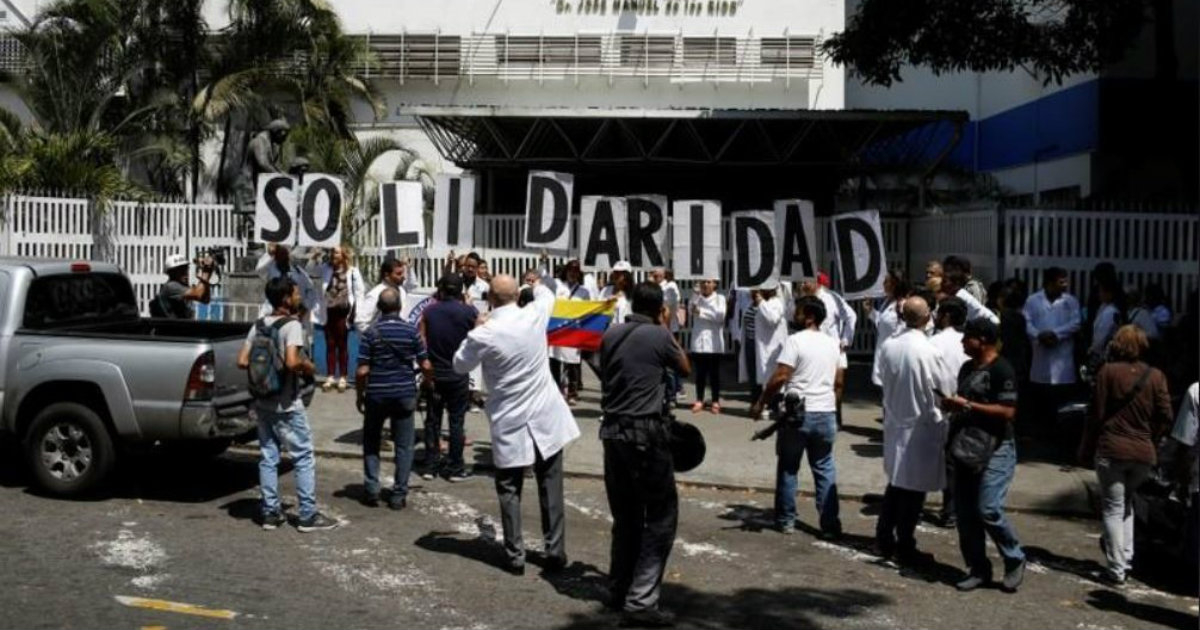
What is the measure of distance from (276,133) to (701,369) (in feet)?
24.1

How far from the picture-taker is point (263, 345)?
32.3 ft

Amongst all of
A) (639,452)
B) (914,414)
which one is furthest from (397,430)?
(914,414)

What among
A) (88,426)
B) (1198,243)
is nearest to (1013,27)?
(1198,243)

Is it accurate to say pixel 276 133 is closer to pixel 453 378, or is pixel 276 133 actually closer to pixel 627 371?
pixel 453 378

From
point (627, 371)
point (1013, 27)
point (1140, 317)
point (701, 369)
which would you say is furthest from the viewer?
point (1013, 27)

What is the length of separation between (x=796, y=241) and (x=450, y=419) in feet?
15.2

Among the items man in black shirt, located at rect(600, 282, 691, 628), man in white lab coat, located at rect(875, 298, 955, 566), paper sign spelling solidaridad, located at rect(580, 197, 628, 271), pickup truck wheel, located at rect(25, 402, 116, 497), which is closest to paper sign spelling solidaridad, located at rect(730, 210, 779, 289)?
paper sign spelling solidaridad, located at rect(580, 197, 628, 271)

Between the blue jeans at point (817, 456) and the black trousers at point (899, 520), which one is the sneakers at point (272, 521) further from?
the black trousers at point (899, 520)

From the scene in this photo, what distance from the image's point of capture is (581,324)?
46.0 ft

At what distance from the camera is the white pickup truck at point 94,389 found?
1042 cm

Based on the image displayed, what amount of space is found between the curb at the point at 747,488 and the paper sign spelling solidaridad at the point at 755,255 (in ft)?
9.53

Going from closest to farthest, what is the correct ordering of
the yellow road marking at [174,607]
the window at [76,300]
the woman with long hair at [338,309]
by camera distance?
the yellow road marking at [174,607] → the window at [76,300] → the woman with long hair at [338,309]

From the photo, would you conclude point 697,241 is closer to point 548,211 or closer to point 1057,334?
point 548,211

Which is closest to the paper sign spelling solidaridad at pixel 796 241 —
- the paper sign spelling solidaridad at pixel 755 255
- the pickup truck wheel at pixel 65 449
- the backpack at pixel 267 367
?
the paper sign spelling solidaridad at pixel 755 255
